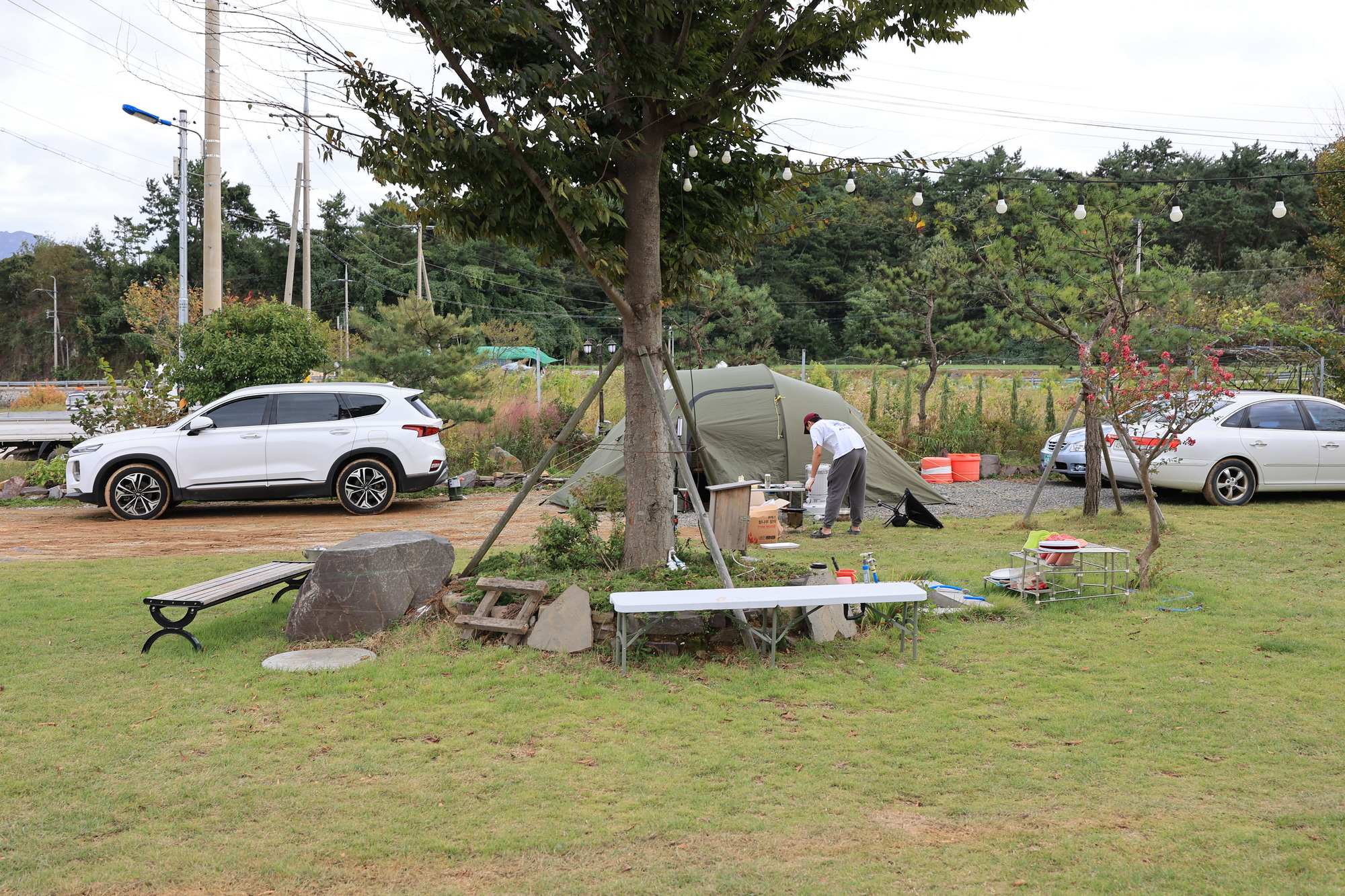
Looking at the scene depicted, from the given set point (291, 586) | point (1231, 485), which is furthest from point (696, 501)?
point (1231, 485)

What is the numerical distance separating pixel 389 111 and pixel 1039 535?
5.98m

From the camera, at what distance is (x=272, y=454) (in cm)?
1188

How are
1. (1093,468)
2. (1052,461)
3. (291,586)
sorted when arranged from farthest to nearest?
(1093,468)
(1052,461)
(291,586)

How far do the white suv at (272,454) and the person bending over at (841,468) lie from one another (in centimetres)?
515

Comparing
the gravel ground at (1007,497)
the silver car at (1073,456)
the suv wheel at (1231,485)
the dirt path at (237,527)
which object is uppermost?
the silver car at (1073,456)

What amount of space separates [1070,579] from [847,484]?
326 cm

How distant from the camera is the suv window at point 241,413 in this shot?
11922 millimetres

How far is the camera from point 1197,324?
21438 mm

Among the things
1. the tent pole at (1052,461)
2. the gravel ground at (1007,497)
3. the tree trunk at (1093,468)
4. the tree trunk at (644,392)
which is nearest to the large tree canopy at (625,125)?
the tree trunk at (644,392)

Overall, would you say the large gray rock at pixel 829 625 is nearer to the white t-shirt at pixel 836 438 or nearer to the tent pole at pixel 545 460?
the tent pole at pixel 545 460

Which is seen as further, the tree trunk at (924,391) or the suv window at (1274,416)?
the tree trunk at (924,391)

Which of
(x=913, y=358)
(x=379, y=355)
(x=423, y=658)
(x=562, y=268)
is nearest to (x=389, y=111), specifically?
(x=423, y=658)

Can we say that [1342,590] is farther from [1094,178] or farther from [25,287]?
[25,287]

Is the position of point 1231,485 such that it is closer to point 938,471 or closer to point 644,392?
point 938,471
